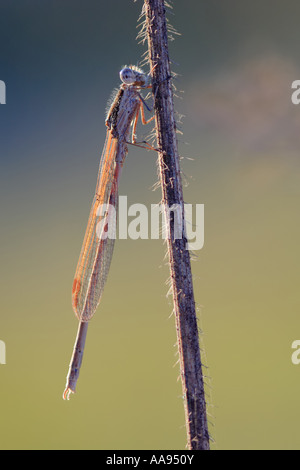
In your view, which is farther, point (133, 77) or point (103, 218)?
point (103, 218)

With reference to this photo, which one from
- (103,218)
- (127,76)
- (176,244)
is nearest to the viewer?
(176,244)

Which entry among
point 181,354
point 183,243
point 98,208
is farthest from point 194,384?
point 98,208

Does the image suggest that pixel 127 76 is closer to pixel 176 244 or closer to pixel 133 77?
pixel 133 77

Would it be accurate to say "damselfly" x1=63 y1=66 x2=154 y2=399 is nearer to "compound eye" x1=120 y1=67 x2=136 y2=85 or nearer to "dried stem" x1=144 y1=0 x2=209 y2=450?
"compound eye" x1=120 y1=67 x2=136 y2=85

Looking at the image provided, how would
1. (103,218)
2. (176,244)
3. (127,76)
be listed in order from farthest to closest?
(103,218) < (127,76) < (176,244)

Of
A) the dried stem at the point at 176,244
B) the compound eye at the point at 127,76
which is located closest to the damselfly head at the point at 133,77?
the compound eye at the point at 127,76

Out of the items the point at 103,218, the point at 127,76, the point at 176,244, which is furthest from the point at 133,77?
the point at 176,244

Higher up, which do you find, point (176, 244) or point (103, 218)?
point (103, 218)
